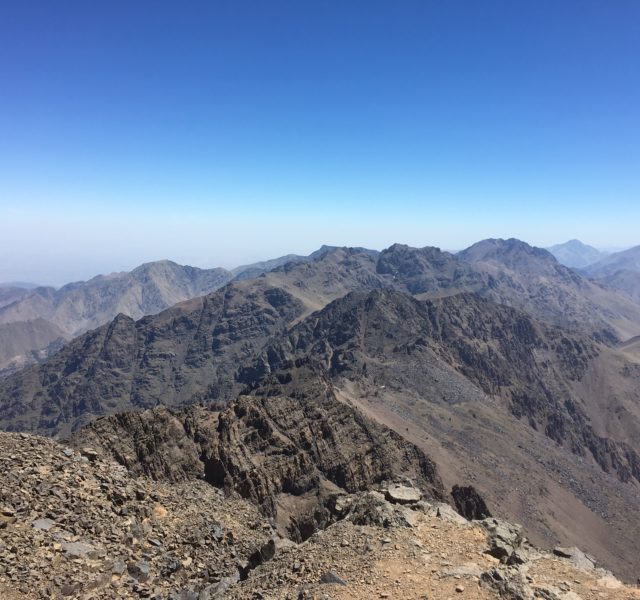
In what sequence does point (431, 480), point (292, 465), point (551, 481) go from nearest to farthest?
point (292, 465) → point (431, 480) → point (551, 481)

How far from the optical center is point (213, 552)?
30.8 metres

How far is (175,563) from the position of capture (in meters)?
27.4

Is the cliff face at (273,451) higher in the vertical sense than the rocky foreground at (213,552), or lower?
lower

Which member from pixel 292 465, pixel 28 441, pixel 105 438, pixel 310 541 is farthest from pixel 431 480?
pixel 28 441

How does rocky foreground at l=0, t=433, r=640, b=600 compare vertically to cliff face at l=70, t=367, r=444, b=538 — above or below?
above

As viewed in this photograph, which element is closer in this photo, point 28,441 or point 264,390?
point 28,441

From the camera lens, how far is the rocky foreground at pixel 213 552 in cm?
2211

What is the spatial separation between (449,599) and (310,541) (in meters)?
10.1

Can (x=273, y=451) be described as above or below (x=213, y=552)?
below

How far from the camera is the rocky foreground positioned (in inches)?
870

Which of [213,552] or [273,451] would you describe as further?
[273,451]

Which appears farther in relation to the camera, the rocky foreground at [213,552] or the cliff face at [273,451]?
the cliff face at [273,451]

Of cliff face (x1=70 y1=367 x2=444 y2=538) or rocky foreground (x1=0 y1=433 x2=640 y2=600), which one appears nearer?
rocky foreground (x1=0 y1=433 x2=640 y2=600)

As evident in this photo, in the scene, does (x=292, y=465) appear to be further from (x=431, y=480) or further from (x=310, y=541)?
(x=310, y=541)
